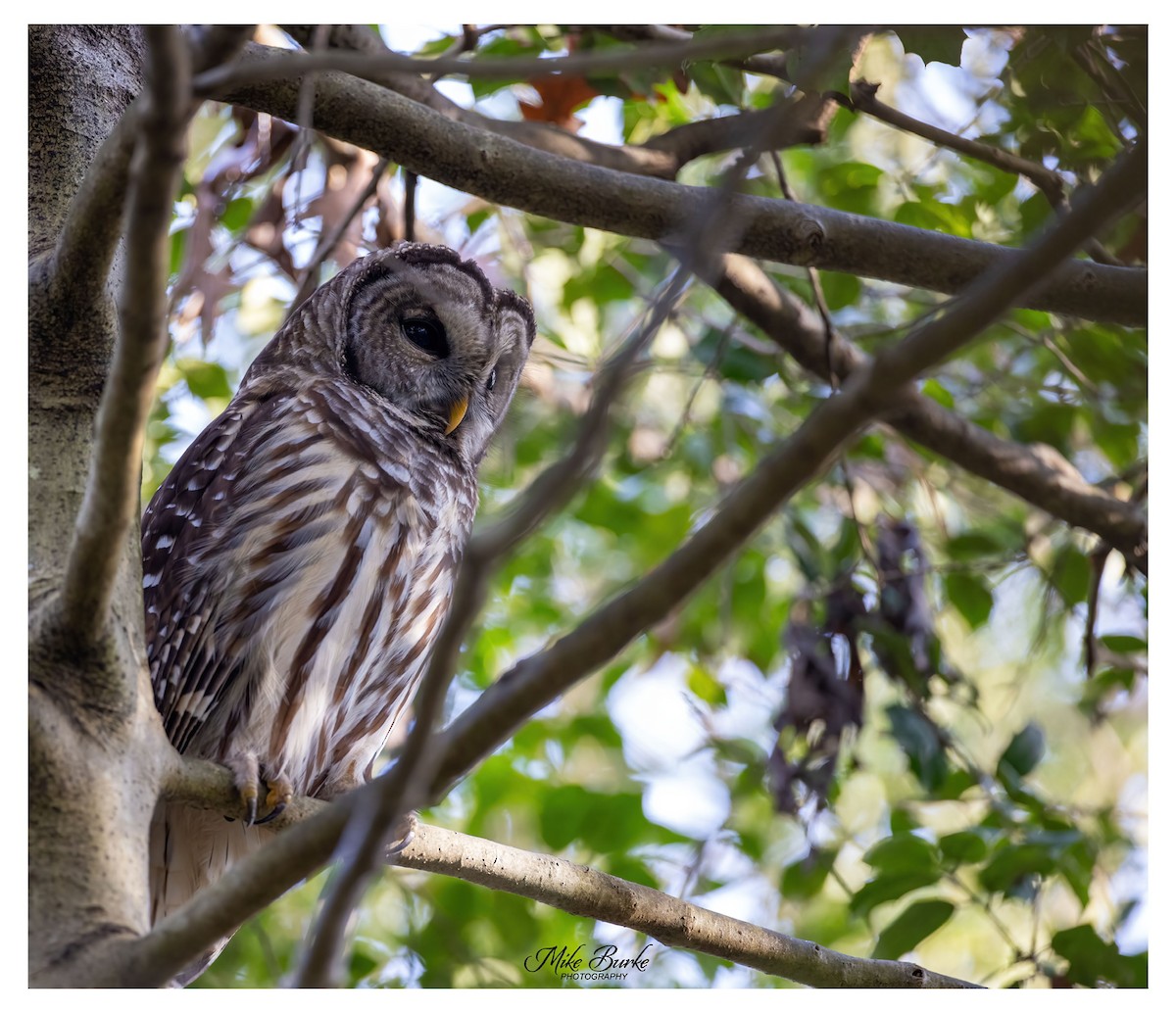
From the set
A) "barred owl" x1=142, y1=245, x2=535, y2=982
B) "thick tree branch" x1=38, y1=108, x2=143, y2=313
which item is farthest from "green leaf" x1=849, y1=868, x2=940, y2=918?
"thick tree branch" x1=38, y1=108, x2=143, y2=313

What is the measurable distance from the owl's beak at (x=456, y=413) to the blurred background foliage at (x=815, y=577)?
42 cm

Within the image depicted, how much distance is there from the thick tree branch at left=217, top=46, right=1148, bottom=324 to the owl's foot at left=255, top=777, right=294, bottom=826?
1110mm

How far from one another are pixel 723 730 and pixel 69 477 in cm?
256

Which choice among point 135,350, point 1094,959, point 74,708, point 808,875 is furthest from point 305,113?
point 808,875

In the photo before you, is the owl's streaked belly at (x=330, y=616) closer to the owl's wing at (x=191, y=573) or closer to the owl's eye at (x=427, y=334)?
the owl's wing at (x=191, y=573)

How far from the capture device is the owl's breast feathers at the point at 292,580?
2.19 metres

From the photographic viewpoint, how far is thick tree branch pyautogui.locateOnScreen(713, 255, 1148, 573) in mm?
2920

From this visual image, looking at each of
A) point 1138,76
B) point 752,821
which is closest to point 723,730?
point 752,821

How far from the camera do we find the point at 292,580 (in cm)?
223

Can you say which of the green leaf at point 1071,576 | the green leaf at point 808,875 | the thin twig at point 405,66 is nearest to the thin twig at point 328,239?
the thin twig at point 405,66

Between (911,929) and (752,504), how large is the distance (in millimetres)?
1728

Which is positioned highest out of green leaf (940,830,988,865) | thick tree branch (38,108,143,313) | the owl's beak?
the owl's beak

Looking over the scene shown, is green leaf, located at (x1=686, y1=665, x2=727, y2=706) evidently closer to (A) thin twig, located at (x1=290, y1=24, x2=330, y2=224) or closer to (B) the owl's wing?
(B) the owl's wing

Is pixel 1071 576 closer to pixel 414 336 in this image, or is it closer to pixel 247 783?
pixel 414 336
